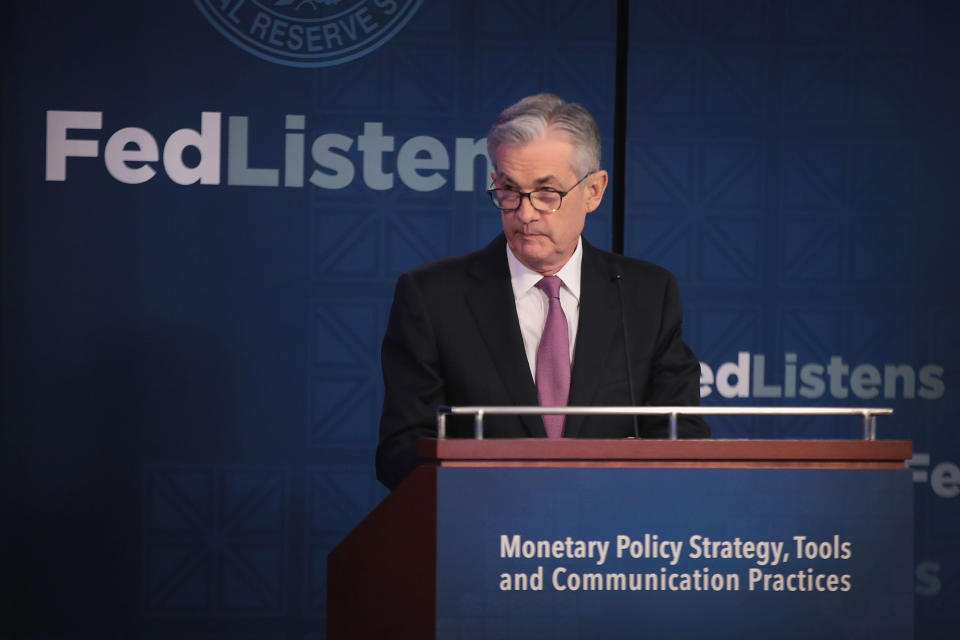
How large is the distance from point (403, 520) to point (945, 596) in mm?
2853

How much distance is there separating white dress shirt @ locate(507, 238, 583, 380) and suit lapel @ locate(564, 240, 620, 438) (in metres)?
0.02

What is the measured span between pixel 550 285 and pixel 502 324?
15cm

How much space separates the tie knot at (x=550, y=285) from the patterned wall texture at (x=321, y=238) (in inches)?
50.7

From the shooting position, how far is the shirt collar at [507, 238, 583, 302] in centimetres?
237

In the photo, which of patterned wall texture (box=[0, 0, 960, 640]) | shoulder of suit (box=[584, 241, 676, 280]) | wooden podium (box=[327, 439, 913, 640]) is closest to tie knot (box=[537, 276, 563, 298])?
shoulder of suit (box=[584, 241, 676, 280])

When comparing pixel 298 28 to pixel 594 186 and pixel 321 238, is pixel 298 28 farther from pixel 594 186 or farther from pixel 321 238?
pixel 594 186

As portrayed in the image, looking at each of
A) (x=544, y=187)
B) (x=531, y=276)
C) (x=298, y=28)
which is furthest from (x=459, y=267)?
(x=298, y=28)

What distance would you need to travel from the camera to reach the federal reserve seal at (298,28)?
357 centimetres

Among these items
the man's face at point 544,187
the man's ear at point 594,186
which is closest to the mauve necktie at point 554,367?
the man's face at point 544,187

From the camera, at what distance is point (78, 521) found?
3.50 meters

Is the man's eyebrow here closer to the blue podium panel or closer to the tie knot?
the tie knot

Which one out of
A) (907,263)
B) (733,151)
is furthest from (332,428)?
(907,263)

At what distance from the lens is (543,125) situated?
2225 millimetres

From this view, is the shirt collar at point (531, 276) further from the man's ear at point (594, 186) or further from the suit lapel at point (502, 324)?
the man's ear at point (594, 186)
